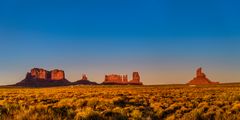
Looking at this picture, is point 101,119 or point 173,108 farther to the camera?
point 173,108

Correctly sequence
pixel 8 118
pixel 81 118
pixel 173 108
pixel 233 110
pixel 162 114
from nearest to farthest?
pixel 8 118 → pixel 81 118 → pixel 162 114 → pixel 233 110 → pixel 173 108

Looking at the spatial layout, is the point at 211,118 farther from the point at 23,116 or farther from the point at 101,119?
the point at 23,116

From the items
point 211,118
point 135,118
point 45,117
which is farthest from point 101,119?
point 211,118

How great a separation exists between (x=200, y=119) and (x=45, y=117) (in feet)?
21.2

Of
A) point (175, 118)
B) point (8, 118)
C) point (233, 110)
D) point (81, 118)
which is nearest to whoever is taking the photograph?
point (8, 118)

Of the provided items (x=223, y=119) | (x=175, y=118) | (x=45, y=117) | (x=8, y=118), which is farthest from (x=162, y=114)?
(x=8, y=118)

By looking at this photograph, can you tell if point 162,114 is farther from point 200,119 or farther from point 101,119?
point 101,119

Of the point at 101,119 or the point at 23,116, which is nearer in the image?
the point at 23,116

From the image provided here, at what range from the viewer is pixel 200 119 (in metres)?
14.9

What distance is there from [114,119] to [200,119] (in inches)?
145

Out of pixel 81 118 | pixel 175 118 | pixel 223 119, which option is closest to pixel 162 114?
pixel 175 118

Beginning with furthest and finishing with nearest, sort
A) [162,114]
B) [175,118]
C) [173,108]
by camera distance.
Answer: [173,108], [162,114], [175,118]

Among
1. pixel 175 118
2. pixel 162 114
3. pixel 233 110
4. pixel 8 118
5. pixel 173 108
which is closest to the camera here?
pixel 8 118

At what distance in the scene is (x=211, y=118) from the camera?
1502 cm
